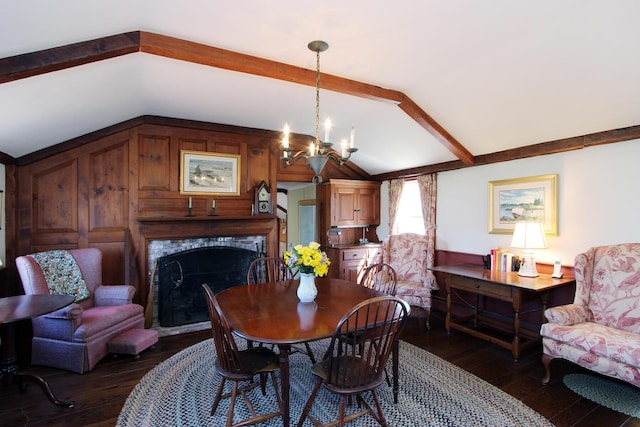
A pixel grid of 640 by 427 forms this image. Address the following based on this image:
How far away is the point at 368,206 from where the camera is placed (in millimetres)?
5879

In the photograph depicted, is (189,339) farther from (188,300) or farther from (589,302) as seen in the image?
(589,302)

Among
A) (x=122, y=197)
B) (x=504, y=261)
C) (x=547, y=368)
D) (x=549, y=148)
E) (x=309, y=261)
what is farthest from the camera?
(x=122, y=197)

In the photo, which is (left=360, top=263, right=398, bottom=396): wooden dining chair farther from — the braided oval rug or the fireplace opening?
the fireplace opening

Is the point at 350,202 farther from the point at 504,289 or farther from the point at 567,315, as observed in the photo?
the point at 567,315

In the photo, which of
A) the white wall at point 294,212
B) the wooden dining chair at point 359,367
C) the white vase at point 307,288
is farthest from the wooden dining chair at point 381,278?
the white wall at point 294,212

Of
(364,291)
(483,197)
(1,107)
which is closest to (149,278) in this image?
(1,107)

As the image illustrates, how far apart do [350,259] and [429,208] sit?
4.87 feet

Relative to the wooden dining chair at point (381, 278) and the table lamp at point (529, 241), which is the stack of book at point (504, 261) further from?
the wooden dining chair at point (381, 278)

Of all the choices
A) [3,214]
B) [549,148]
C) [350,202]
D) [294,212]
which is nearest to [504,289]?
[549,148]

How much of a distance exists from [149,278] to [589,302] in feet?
15.8

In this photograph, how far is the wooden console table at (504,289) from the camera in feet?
10.6

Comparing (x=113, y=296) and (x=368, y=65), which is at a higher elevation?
(x=368, y=65)

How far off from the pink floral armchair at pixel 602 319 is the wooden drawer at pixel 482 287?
0.45 metres

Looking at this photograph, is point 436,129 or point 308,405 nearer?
point 308,405
